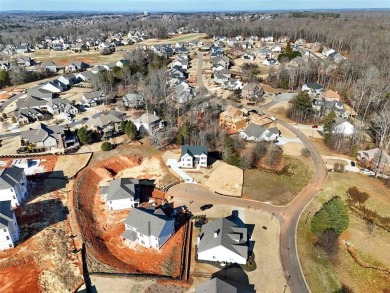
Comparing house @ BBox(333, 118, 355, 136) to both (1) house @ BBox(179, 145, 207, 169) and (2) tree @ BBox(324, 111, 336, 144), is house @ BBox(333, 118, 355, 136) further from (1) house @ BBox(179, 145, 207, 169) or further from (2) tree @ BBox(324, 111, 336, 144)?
(1) house @ BBox(179, 145, 207, 169)

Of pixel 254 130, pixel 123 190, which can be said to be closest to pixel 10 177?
pixel 123 190

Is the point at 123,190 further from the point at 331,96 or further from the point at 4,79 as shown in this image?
the point at 4,79

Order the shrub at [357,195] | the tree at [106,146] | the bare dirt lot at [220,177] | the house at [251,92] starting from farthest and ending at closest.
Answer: the house at [251,92] < the tree at [106,146] < the bare dirt lot at [220,177] < the shrub at [357,195]

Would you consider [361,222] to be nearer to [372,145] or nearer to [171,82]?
[372,145]

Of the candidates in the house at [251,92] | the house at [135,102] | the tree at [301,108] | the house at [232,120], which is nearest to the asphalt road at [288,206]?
the tree at [301,108]

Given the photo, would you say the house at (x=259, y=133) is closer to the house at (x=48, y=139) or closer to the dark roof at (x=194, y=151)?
the dark roof at (x=194, y=151)

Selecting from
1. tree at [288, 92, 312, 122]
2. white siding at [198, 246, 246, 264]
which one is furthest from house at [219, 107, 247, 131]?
white siding at [198, 246, 246, 264]
